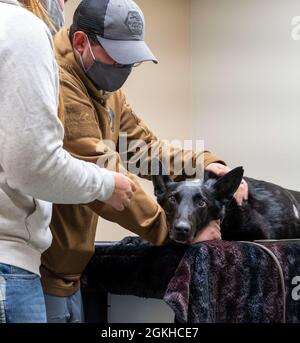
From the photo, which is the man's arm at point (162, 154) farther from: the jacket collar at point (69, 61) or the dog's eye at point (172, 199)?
the jacket collar at point (69, 61)

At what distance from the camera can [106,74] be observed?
1432 millimetres

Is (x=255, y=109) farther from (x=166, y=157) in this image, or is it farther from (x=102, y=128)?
(x=102, y=128)

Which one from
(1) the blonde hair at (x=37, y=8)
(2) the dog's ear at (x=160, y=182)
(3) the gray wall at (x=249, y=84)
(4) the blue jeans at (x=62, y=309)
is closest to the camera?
(1) the blonde hair at (x=37, y=8)

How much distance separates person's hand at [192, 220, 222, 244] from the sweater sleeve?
631 mm

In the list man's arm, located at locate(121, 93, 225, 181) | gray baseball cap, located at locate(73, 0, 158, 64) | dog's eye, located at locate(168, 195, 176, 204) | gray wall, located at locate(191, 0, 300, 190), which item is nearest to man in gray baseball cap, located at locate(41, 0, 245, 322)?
gray baseball cap, located at locate(73, 0, 158, 64)

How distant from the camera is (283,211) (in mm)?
1876

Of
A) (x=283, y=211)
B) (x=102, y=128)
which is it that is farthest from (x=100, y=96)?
(x=283, y=211)

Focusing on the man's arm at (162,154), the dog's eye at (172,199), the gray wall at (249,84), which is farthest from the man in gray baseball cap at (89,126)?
the gray wall at (249,84)

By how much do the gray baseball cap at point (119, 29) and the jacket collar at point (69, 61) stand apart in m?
0.08

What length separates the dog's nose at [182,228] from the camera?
140 centimetres

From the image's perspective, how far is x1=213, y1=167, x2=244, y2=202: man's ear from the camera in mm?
1531

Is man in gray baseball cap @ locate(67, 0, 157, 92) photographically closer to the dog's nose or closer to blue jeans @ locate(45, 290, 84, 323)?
the dog's nose

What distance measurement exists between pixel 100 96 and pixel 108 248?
418mm

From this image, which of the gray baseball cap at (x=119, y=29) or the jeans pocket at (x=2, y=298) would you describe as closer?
the jeans pocket at (x=2, y=298)
